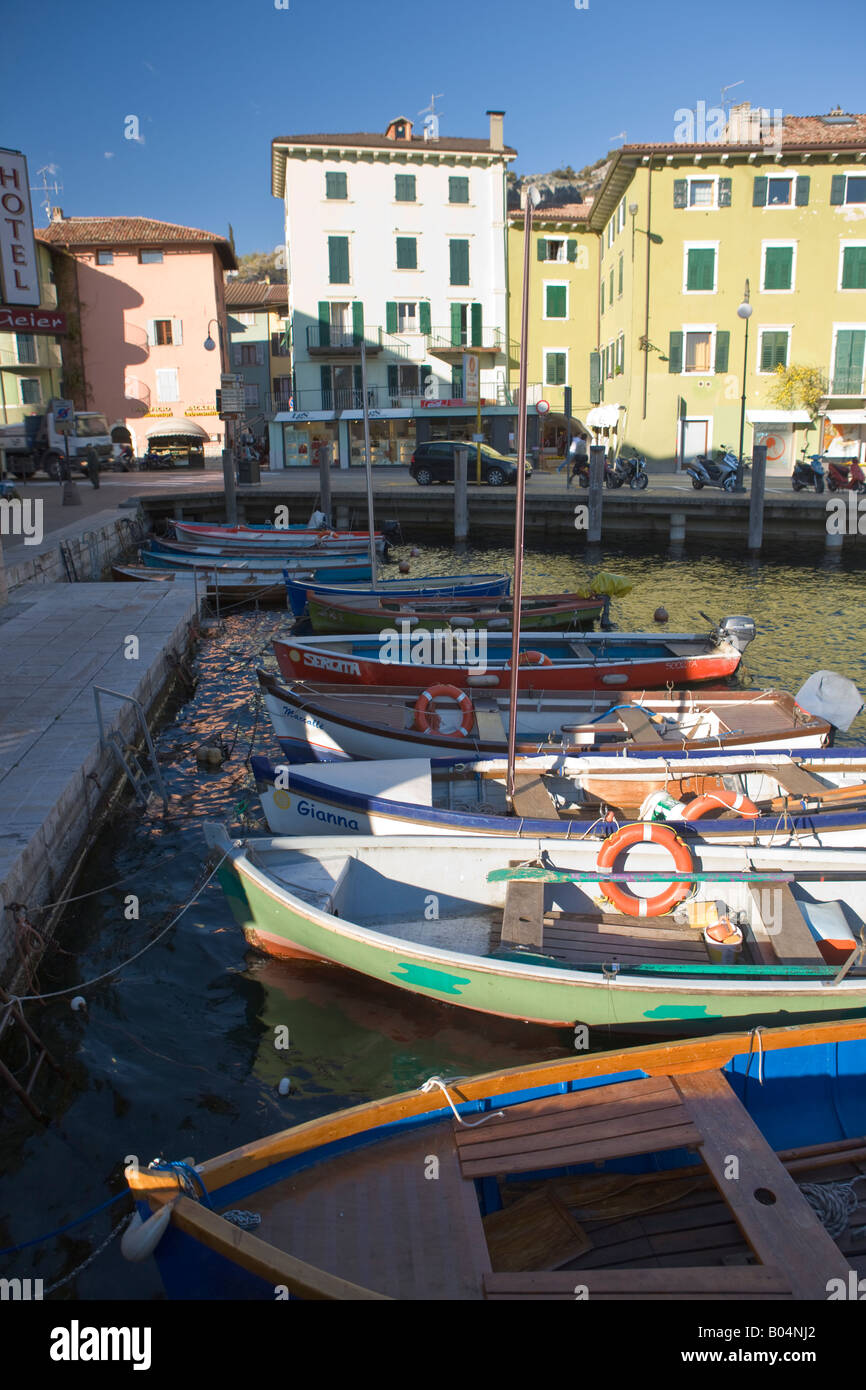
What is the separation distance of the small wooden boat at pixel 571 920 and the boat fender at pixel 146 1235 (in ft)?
8.96

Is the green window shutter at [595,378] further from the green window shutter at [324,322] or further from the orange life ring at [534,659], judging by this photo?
the orange life ring at [534,659]

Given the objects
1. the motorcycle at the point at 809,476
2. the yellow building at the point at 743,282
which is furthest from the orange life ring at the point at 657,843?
the yellow building at the point at 743,282

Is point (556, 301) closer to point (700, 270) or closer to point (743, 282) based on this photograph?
point (700, 270)

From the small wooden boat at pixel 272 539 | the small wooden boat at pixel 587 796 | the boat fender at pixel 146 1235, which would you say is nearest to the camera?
the boat fender at pixel 146 1235

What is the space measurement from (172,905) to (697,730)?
5.53 m

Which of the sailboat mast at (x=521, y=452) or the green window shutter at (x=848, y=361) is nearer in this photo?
the sailboat mast at (x=521, y=452)

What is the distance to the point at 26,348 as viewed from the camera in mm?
36625

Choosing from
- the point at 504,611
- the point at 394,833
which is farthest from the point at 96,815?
the point at 504,611

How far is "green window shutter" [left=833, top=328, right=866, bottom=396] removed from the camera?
115 feet

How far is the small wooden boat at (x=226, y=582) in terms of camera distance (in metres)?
20.4

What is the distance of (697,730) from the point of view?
1027 centimetres

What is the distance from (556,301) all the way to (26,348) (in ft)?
72.5

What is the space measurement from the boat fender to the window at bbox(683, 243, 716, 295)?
36.9 metres

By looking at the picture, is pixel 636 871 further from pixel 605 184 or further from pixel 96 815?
pixel 605 184
